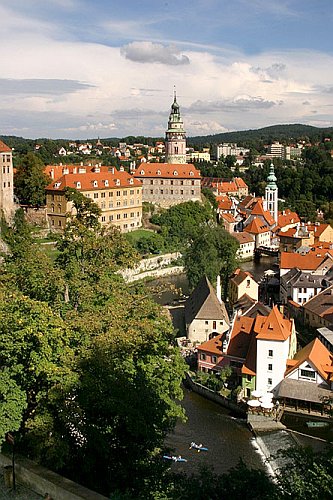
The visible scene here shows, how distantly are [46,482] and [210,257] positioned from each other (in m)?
24.7

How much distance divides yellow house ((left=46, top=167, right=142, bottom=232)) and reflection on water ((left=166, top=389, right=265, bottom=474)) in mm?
23727

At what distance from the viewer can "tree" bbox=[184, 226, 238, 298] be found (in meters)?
32.0

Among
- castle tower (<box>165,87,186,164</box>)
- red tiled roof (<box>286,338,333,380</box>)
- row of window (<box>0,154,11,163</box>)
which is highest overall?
castle tower (<box>165,87,186,164</box>)

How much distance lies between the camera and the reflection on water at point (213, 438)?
16.3 m

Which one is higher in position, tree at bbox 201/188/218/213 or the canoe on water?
tree at bbox 201/188/218/213

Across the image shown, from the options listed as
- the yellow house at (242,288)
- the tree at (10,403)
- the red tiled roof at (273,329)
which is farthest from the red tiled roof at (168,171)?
the tree at (10,403)

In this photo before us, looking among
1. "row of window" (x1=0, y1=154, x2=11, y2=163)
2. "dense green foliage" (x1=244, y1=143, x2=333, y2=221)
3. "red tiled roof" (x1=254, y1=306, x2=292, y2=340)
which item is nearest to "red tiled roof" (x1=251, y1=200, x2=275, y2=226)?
"dense green foliage" (x1=244, y1=143, x2=333, y2=221)

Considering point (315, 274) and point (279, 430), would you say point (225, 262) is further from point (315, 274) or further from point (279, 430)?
point (279, 430)

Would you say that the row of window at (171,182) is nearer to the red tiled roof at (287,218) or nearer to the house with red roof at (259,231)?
the house with red roof at (259,231)

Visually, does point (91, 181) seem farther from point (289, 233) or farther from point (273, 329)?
point (273, 329)

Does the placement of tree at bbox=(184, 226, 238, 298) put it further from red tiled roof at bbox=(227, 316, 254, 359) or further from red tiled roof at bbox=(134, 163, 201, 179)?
red tiled roof at bbox=(134, 163, 201, 179)

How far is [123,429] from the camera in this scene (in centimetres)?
1111

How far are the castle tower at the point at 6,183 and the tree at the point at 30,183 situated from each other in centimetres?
417

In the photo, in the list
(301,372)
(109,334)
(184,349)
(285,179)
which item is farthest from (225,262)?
(285,179)
